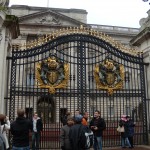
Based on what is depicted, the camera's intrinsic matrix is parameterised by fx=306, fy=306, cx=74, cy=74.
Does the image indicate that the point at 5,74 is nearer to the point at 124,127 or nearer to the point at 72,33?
the point at 72,33

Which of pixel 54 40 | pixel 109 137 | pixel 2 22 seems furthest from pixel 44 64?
pixel 109 137

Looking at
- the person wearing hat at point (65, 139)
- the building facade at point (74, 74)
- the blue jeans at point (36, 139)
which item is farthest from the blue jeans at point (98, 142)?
the person wearing hat at point (65, 139)

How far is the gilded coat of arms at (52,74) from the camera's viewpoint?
39.5ft

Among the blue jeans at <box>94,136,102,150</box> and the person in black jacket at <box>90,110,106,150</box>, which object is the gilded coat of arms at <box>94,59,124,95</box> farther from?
the blue jeans at <box>94,136,102,150</box>

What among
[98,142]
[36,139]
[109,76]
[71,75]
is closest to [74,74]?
[71,75]

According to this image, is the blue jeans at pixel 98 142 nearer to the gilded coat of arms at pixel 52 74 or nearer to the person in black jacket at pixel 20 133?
the gilded coat of arms at pixel 52 74

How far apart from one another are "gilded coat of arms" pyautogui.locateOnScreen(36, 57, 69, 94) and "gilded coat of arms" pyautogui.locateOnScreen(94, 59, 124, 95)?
134 centimetres

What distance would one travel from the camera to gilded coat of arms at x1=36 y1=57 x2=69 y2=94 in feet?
A: 39.5

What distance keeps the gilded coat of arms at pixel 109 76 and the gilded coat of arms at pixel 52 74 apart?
4.39ft

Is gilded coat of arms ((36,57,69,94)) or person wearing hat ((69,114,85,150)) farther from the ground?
gilded coat of arms ((36,57,69,94))

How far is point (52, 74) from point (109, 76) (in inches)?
94.2

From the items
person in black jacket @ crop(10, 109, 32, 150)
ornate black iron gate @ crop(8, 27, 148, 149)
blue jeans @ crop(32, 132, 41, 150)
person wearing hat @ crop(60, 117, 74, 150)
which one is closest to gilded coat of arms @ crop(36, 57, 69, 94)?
ornate black iron gate @ crop(8, 27, 148, 149)

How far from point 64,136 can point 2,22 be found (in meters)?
5.89

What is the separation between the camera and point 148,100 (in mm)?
12992
